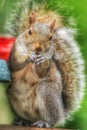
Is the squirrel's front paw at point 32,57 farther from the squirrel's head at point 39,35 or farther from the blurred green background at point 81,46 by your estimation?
the blurred green background at point 81,46

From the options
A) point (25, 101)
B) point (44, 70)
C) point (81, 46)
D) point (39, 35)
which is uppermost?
point (39, 35)

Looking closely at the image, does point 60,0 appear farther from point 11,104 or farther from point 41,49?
point 11,104

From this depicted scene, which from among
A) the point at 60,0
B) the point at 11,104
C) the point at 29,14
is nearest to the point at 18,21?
the point at 29,14

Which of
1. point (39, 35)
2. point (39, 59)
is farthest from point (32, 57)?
point (39, 35)

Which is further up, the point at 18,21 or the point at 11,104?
the point at 18,21

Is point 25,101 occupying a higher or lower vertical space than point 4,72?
lower

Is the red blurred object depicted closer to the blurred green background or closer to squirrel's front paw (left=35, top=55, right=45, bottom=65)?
the blurred green background

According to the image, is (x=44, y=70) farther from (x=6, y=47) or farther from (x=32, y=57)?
(x=6, y=47)

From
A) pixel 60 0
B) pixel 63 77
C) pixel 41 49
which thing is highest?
pixel 60 0
